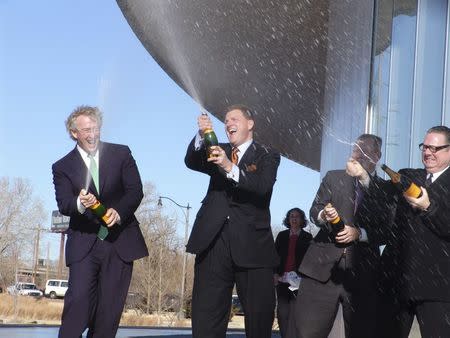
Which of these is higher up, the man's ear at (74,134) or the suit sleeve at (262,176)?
the man's ear at (74,134)

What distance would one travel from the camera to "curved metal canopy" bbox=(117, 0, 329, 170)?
1758cm

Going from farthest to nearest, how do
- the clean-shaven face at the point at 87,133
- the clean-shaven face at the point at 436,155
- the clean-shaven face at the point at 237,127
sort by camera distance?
the clean-shaven face at the point at 87,133, the clean-shaven face at the point at 237,127, the clean-shaven face at the point at 436,155

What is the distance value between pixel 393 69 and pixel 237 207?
640cm

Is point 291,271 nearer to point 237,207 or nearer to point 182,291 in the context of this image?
point 237,207

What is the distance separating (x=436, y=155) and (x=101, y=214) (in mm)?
2340

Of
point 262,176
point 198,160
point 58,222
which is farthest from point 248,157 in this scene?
point 58,222

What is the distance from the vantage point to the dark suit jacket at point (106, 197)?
6797 mm

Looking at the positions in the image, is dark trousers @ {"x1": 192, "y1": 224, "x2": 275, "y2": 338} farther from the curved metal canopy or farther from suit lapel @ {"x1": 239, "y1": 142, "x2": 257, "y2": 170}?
the curved metal canopy

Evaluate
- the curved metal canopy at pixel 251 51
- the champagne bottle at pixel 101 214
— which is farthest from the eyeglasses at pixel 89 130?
the curved metal canopy at pixel 251 51

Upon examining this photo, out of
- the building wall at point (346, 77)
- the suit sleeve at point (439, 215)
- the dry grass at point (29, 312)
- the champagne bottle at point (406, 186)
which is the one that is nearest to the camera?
the champagne bottle at point (406, 186)

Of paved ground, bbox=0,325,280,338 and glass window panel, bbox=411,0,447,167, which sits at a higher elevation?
glass window panel, bbox=411,0,447,167

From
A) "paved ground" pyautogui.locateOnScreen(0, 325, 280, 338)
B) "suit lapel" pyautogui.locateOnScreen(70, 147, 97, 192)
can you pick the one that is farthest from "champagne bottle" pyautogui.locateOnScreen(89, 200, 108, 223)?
"paved ground" pyautogui.locateOnScreen(0, 325, 280, 338)

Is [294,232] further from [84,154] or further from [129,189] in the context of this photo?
[84,154]

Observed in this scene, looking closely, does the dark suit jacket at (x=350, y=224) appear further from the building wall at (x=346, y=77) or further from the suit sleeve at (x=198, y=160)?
the building wall at (x=346, y=77)
